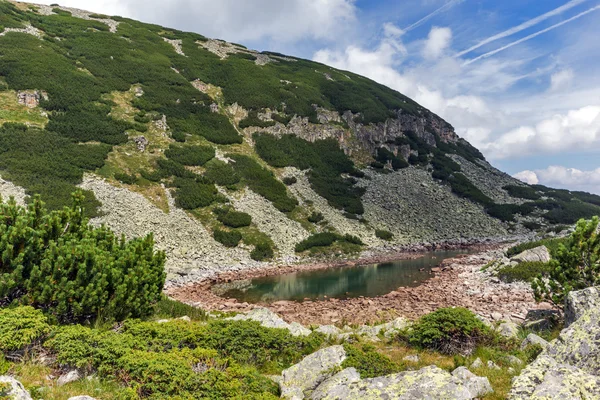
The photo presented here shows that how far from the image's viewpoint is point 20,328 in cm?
769

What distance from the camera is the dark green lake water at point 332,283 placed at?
24797mm

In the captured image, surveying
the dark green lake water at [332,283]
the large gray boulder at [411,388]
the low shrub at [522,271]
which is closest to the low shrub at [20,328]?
the large gray boulder at [411,388]

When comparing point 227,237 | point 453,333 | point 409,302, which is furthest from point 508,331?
point 227,237

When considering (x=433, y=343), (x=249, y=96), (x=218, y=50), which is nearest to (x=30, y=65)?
(x=249, y=96)

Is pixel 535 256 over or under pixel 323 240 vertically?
over

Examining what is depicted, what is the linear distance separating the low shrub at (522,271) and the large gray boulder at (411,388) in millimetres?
20984

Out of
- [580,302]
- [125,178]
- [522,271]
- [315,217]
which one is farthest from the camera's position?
[315,217]

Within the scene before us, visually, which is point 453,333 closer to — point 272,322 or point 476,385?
point 476,385

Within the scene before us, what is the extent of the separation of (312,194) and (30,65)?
1604 inches

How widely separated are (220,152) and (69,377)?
142ft

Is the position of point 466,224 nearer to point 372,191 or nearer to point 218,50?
point 372,191

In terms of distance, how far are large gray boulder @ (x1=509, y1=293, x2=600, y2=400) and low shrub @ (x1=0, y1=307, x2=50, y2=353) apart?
943cm

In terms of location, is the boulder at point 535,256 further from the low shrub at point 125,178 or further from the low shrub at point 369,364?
the low shrub at point 125,178

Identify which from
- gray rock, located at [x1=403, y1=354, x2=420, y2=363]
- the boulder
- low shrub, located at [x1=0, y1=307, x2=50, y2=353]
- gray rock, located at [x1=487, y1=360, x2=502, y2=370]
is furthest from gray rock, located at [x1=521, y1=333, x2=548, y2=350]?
the boulder
